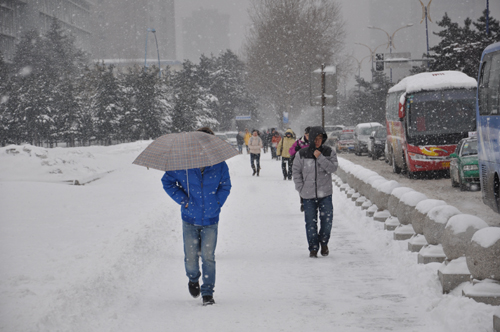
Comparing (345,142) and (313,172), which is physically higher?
(313,172)

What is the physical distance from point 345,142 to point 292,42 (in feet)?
79.0

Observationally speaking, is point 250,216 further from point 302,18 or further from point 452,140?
point 302,18

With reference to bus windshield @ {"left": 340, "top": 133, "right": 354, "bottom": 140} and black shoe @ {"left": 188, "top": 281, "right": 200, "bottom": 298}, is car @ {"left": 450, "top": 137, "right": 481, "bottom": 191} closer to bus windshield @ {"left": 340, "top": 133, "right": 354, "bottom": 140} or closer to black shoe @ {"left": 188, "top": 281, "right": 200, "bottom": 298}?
black shoe @ {"left": 188, "top": 281, "right": 200, "bottom": 298}

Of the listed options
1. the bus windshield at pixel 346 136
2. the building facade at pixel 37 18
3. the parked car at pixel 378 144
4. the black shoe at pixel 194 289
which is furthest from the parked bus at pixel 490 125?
the building facade at pixel 37 18

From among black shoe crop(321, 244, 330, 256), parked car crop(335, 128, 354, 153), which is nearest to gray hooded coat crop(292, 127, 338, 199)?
black shoe crop(321, 244, 330, 256)

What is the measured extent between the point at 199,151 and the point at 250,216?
22.5 feet

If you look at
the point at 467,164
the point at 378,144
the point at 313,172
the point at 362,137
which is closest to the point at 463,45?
the point at 378,144

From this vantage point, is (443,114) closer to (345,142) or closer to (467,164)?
(467,164)

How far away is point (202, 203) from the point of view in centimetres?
569

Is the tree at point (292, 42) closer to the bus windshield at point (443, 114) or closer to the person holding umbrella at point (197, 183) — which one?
the bus windshield at point (443, 114)

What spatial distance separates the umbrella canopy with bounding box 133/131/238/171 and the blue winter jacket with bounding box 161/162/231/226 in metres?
0.19

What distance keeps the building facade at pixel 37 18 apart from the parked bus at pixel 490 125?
75.6 metres

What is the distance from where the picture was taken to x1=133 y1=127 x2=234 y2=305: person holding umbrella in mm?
5562

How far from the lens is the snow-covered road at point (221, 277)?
5176mm
